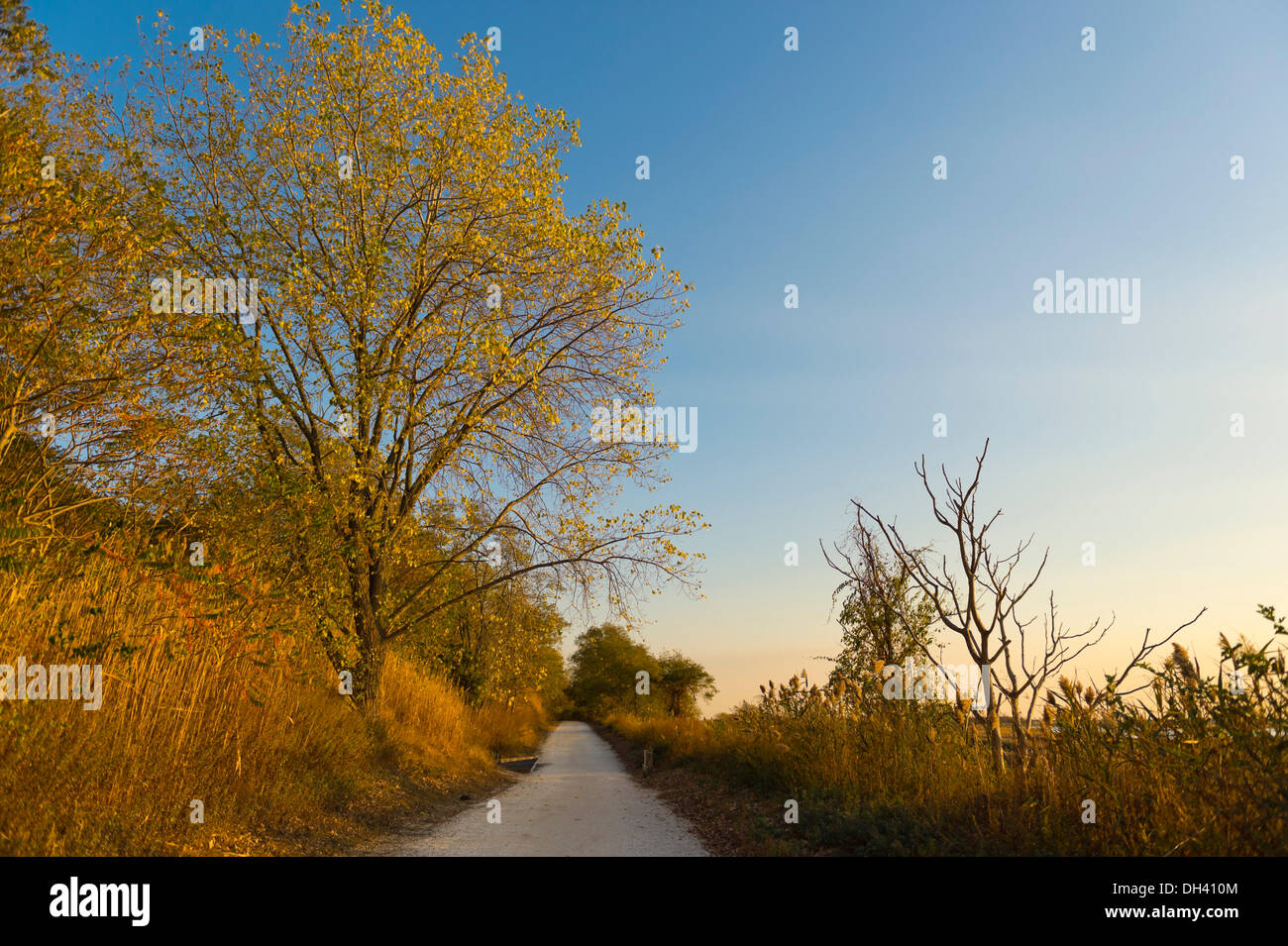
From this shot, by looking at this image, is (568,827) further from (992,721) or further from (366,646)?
(366,646)

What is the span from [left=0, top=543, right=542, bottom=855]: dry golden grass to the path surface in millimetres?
1347

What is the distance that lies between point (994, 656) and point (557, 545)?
8939 mm

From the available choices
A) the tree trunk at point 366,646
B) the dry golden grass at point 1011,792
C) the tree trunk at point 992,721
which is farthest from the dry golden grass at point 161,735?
the tree trunk at point 992,721

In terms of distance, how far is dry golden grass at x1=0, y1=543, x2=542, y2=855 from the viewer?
5695 mm

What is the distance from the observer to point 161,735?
7047mm

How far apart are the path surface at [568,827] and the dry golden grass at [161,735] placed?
135 centimetres

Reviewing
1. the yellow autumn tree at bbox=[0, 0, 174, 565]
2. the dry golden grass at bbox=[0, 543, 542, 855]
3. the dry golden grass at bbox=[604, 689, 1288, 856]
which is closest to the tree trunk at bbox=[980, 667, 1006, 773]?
the dry golden grass at bbox=[604, 689, 1288, 856]

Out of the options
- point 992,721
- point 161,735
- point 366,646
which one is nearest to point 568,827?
point 161,735

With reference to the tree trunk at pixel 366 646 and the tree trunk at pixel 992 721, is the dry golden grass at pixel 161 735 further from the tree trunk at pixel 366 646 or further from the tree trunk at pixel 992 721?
the tree trunk at pixel 992 721

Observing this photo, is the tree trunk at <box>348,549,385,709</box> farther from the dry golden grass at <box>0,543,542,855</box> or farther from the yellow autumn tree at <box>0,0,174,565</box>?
the yellow autumn tree at <box>0,0,174,565</box>

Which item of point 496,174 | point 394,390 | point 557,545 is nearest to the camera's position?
point 394,390
